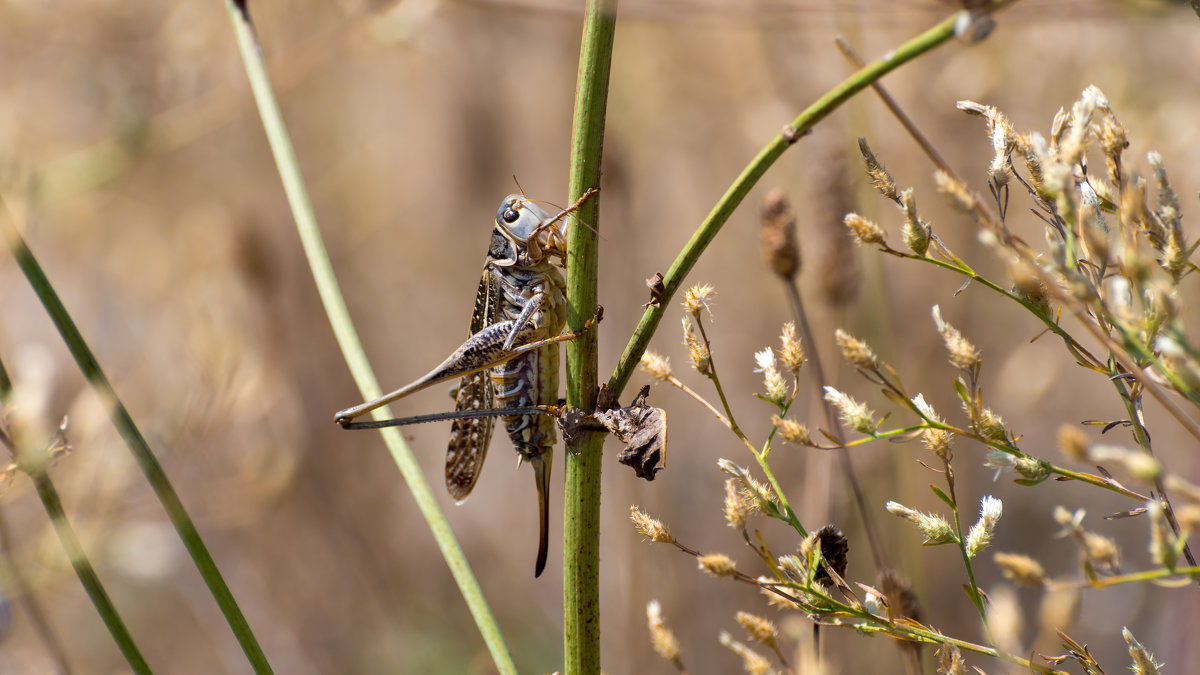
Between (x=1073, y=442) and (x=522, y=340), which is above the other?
(x=522, y=340)

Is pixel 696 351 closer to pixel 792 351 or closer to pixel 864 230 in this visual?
pixel 792 351

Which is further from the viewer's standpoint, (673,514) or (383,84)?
(383,84)

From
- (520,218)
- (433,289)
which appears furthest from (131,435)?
(433,289)

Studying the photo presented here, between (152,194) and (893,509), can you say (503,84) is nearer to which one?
(152,194)

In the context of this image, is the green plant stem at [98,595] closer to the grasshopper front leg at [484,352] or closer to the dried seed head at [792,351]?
the grasshopper front leg at [484,352]

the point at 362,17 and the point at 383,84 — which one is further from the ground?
the point at 383,84

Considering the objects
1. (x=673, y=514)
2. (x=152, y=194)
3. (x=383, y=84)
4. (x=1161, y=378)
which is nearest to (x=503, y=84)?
(x=383, y=84)
